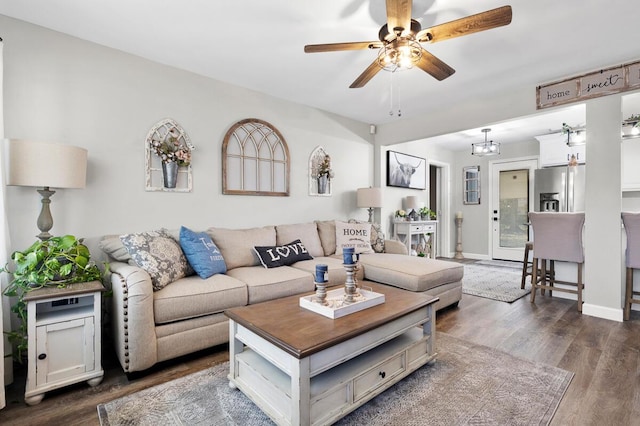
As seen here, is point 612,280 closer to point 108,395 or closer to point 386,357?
point 386,357

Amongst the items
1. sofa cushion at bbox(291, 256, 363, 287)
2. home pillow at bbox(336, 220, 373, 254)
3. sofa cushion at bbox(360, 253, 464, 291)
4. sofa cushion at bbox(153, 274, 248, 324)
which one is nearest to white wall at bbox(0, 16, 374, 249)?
home pillow at bbox(336, 220, 373, 254)

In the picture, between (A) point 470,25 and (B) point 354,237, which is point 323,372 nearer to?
(A) point 470,25

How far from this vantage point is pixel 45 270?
187 centimetres

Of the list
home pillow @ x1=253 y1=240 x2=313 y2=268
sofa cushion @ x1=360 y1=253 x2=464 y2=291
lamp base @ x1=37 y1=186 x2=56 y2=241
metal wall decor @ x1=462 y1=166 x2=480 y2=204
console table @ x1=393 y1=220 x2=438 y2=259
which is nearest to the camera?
lamp base @ x1=37 y1=186 x2=56 y2=241

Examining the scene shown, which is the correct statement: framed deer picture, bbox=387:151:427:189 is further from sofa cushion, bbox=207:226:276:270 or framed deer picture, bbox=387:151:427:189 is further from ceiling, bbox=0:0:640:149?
sofa cushion, bbox=207:226:276:270

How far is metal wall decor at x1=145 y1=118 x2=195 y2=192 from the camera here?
9.32ft

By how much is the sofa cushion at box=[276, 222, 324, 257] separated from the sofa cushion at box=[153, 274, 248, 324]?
1.09 meters

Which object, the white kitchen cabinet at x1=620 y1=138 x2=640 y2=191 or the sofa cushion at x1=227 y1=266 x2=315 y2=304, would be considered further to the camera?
the white kitchen cabinet at x1=620 y1=138 x2=640 y2=191

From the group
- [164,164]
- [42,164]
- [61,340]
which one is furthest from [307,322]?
[164,164]

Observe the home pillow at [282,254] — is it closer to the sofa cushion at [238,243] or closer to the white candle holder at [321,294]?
the sofa cushion at [238,243]

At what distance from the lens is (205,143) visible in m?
3.19

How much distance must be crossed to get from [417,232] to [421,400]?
12.2 feet

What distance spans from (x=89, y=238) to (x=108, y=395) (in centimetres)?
132

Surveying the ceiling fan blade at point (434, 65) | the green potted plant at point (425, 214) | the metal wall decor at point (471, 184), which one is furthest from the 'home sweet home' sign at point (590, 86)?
the metal wall decor at point (471, 184)
